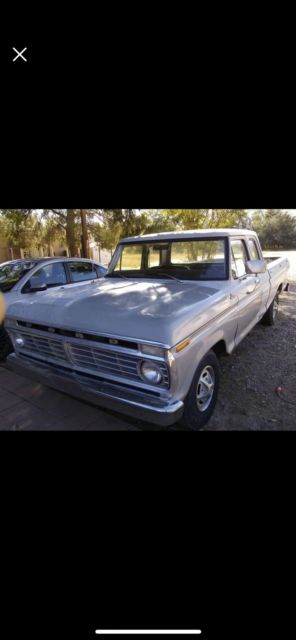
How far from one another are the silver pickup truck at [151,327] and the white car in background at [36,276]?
126 centimetres

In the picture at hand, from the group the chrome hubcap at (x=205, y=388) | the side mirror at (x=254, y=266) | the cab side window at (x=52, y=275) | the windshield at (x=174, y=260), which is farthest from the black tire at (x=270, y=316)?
the cab side window at (x=52, y=275)

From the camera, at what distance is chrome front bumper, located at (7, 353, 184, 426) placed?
2286 millimetres

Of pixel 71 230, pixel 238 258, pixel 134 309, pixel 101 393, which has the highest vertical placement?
pixel 71 230

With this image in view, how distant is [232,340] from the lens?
3.57 metres

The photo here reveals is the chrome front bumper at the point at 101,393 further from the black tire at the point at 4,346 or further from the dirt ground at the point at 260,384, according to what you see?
the black tire at the point at 4,346

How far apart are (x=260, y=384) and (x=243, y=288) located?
1.21 m

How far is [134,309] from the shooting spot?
8.61 feet

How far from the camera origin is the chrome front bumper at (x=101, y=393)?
2.29 metres

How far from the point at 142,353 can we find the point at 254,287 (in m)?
2.50

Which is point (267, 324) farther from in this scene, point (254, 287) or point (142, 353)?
point (142, 353)

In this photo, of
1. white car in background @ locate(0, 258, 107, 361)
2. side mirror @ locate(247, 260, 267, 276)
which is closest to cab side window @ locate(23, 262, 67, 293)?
white car in background @ locate(0, 258, 107, 361)

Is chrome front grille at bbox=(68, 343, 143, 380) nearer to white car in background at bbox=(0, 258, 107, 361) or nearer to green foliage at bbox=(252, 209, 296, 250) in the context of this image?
white car in background at bbox=(0, 258, 107, 361)

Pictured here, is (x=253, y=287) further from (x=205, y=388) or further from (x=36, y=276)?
(x=36, y=276)

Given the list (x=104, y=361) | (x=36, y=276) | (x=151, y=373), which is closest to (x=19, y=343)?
(x=104, y=361)
